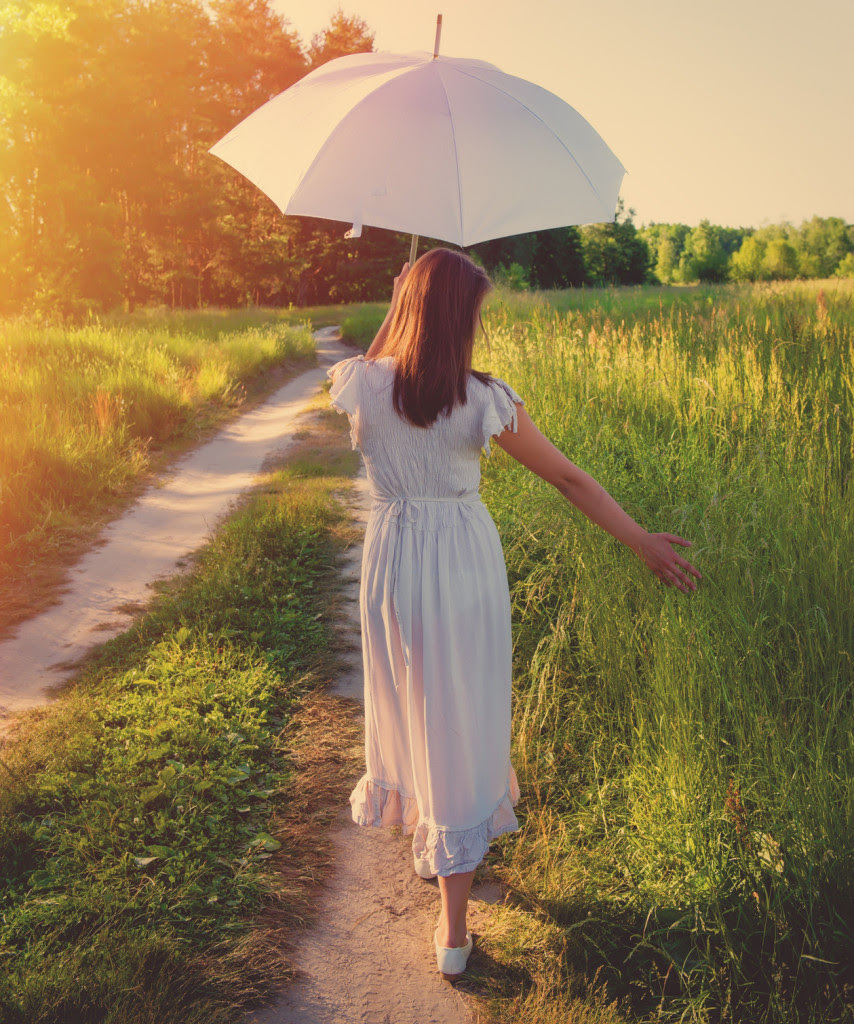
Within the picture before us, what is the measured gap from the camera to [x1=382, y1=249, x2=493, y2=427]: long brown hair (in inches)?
72.3

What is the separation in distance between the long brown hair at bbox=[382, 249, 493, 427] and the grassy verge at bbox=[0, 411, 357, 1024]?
172cm

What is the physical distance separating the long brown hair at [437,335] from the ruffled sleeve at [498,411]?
77 millimetres

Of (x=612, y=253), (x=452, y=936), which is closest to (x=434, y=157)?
(x=452, y=936)

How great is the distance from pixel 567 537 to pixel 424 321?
6.28 ft

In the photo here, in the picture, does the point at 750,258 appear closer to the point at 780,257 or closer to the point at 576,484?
the point at 780,257

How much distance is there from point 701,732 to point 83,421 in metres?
7.30

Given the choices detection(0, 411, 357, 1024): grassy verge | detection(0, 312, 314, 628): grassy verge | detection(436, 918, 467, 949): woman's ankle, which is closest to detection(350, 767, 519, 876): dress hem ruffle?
detection(436, 918, 467, 949): woman's ankle

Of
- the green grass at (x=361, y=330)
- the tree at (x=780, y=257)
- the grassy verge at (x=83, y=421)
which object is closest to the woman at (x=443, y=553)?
the grassy verge at (x=83, y=421)

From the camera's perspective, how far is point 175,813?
2766mm

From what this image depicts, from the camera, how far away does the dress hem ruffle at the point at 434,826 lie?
2.08 metres

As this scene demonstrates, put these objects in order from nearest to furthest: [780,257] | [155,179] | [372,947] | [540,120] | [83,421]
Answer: [372,947] → [540,120] → [83,421] → [155,179] → [780,257]

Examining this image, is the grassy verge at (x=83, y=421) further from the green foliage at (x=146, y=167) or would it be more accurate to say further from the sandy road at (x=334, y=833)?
the green foliage at (x=146, y=167)

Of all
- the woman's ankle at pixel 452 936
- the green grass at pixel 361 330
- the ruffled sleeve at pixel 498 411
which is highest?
the green grass at pixel 361 330

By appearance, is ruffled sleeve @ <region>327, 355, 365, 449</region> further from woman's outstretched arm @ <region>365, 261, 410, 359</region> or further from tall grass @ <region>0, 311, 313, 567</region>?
tall grass @ <region>0, 311, 313, 567</region>
